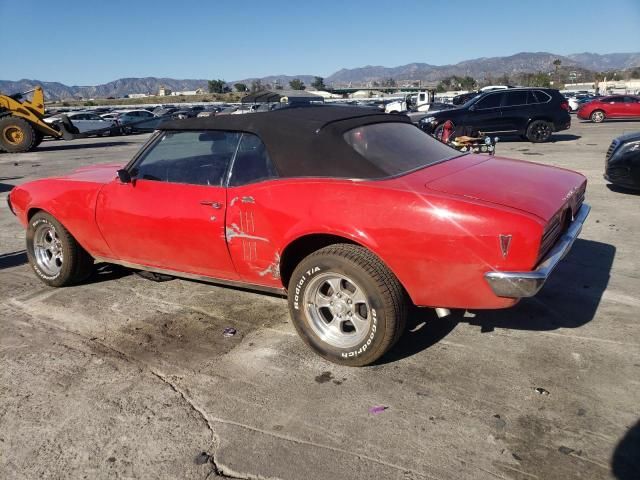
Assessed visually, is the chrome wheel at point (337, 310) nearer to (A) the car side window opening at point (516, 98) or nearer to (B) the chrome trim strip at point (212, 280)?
(B) the chrome trim strip at point (212, 280)

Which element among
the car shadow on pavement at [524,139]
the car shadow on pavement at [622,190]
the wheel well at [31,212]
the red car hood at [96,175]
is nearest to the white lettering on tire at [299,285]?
the red car hood at [96,175]

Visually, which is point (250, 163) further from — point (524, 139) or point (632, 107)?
point (632, 107)

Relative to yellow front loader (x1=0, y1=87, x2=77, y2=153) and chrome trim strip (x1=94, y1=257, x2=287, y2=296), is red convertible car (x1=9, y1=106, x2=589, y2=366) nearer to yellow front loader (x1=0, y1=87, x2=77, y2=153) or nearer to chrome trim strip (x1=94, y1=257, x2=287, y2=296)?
chrome trim strip (x1=94, y1=257, x2=287, y2=296)

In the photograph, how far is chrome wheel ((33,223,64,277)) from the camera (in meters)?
4.62

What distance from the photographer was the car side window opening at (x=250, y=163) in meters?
3.41

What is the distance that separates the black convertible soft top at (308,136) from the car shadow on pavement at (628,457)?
5.92ft

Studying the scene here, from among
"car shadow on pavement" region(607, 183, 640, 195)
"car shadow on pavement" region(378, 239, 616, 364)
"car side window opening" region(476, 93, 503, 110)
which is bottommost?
"car shadow on pavement" region(607, 183, 640, 195)

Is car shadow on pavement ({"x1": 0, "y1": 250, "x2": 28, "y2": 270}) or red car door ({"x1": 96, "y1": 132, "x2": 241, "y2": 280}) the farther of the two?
car shadow on pavement ({"x1": 0, "y1": 250, "x2": 28, "y2": 270})

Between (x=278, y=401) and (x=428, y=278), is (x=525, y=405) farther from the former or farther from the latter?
(x=278, y=401)

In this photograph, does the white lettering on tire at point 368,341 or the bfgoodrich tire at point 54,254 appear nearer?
the white lettering on tire at point 368,341

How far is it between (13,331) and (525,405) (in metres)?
3.49

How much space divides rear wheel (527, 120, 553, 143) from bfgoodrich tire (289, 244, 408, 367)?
1397 cm

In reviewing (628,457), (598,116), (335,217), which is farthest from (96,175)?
(598,116)

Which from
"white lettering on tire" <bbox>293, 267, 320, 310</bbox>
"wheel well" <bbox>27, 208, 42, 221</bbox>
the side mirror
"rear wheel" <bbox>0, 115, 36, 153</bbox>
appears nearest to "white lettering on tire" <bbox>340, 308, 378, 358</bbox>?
"white lettering on tire" <bbox>293, 267, 320, 310</bbox>
